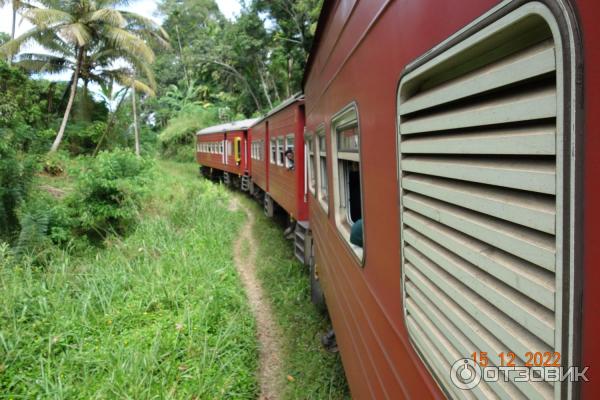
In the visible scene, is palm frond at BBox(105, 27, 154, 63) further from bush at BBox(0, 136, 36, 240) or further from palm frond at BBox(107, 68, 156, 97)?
bush at BBox(0, 136, 36, 240)

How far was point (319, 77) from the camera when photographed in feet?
14.3

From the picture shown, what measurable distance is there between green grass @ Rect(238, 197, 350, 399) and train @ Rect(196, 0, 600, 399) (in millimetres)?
2249

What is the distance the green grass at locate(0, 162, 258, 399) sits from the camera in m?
3.88

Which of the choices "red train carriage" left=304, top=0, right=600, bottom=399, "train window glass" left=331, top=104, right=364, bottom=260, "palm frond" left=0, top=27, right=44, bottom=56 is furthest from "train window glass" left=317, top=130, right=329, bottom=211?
"palm frond" left=0, top=27, right=44, bottom=56

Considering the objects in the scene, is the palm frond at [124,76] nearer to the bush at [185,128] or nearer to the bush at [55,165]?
the bush at [55,165]

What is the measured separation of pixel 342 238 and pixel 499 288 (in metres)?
2.16

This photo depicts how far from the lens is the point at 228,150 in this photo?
1695 centimetres

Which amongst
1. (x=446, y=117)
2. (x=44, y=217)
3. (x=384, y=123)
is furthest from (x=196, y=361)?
(x=44, y=217)

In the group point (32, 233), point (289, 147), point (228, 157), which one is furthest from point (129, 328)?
point (228, 157)

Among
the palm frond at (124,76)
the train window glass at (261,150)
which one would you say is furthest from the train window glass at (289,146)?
the palm frond at (124,76)

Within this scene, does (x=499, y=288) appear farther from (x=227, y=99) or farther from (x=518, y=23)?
(x=227, y=99)

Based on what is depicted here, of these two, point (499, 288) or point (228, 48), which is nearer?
point (499, 288)

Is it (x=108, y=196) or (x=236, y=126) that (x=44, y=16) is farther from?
(x=108, y=196)

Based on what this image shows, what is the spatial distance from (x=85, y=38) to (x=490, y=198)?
794 inches
